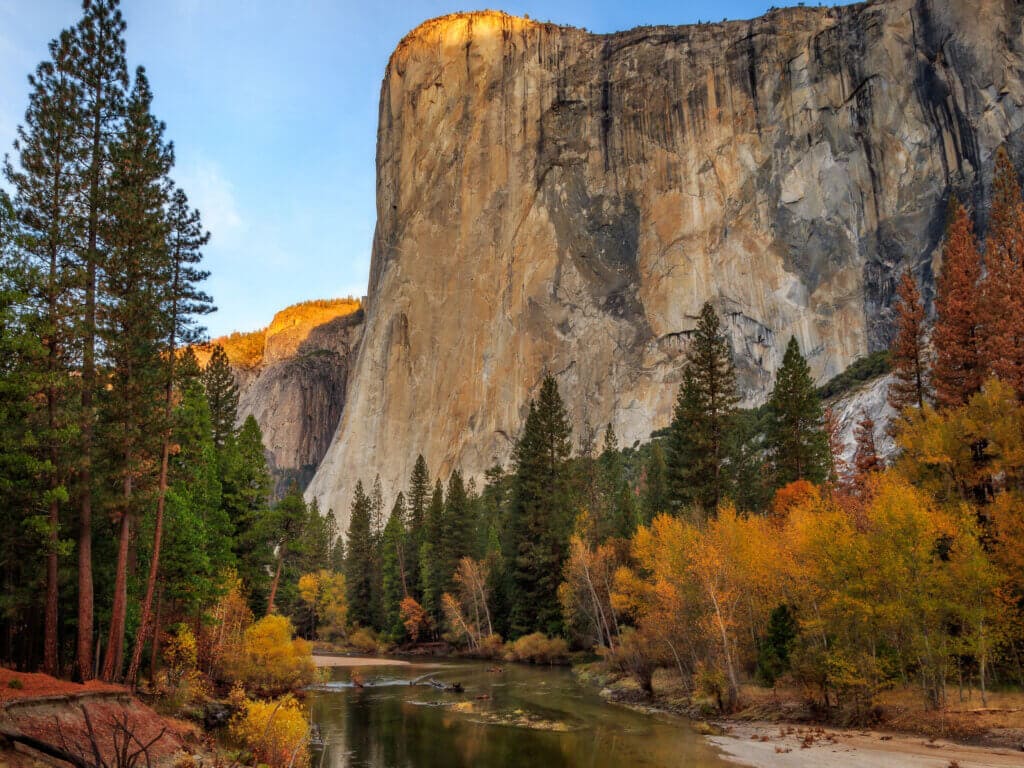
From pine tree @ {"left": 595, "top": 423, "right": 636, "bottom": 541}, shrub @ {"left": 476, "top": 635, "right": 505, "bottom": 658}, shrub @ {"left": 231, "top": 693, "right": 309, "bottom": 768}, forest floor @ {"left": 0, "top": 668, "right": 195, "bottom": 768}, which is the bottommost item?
shrub @ {"left": 476, "top": 635, "right": 505, "bottom": 658}

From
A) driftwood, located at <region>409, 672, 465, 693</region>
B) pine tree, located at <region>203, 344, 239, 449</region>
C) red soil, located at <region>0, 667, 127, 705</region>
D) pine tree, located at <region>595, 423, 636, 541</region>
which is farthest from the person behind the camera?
pine tree, located at <region>595, 423, 636, 541</region>

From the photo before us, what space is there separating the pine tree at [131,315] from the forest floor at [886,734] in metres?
17.2

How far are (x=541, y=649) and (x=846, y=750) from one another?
28.0 metres

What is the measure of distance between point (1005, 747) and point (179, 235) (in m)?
26.3

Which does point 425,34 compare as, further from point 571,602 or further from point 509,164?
point 571,602

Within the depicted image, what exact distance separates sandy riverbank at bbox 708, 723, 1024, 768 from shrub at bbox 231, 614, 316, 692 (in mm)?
17440

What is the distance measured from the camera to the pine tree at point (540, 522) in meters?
47.4

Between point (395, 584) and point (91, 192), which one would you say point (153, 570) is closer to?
point (91, 192)

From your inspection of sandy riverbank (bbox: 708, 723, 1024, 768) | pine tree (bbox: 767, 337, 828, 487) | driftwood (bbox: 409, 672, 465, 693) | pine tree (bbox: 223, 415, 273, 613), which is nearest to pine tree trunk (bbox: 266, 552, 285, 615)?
pine tree (bbox: 223, 415, 273, 613)

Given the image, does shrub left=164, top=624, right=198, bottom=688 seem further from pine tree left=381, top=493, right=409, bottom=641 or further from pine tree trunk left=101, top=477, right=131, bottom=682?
pine tree left=381, top=493, right=409, bottom=641

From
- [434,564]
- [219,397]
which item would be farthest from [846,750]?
[434,564]

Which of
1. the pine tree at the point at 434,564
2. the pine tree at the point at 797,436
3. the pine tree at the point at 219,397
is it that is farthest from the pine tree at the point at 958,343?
the pine tree at the point at 434,564

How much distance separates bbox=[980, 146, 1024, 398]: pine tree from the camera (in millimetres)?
26672

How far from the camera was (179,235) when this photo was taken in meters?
23.0
